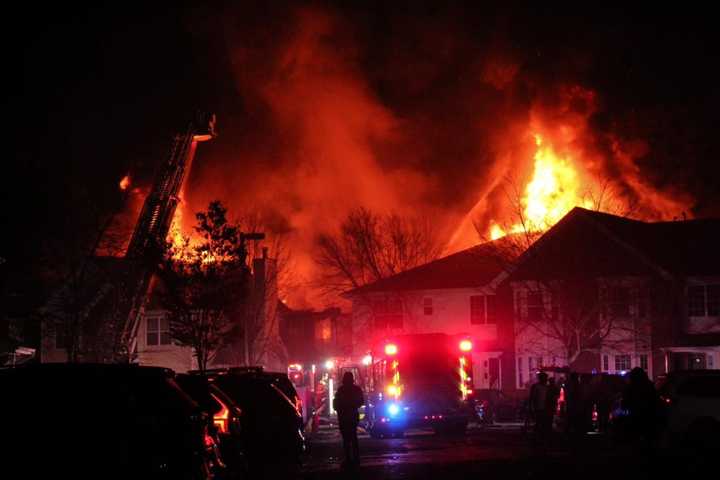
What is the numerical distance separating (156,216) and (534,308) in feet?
62.3

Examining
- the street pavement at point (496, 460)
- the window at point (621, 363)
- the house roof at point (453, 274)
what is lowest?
the street pavement at point (496, 460)

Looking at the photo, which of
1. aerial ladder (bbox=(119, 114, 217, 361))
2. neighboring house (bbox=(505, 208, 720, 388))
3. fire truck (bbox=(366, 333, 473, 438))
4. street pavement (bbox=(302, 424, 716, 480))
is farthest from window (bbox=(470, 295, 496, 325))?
fire truck (bbox=(366, 333, 473, 438))

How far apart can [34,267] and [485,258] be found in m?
28.6

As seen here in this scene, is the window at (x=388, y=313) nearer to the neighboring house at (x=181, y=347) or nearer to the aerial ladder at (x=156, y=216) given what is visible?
the neighboring house at (x=181, y=347)

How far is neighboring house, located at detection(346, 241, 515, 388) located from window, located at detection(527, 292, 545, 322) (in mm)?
1972

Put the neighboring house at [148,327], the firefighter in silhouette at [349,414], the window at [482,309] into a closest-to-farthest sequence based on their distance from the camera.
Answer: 1. the firefighter in silhouette at [349,414]
2. the neighboring house at [148,327]
3. the window at [482,309]

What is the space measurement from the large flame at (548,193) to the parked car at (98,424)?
Result: 45209 mm

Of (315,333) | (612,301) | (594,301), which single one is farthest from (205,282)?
(315,333)

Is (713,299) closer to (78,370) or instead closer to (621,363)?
(621,363)

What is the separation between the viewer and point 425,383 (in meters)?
28.1

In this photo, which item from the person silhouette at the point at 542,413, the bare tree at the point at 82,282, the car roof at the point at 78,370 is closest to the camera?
the car roof at the point at 78,370

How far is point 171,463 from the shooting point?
27.7 feet

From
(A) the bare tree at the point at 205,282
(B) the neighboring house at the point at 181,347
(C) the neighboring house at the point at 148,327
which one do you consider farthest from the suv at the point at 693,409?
(B) the neighboring house at the point at 181,347

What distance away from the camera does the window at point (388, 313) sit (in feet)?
186
